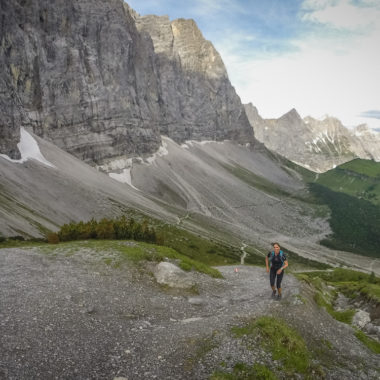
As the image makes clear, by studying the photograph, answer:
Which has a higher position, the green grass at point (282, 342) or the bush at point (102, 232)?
the green grass at point (282, 342)

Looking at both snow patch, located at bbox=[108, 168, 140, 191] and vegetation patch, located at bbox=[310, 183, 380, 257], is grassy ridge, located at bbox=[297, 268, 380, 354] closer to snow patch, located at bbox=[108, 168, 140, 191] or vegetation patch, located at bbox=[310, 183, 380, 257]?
vegetation patch, located at bbox=[310, 183, 380, 257]

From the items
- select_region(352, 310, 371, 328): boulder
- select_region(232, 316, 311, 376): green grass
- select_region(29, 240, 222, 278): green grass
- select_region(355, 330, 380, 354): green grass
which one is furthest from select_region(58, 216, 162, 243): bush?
select_region(355, 330, 380, 354): green grass

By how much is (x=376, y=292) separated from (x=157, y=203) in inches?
3400

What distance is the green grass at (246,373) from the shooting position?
40.5 ft

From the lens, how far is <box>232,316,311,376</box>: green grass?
13.5 metres

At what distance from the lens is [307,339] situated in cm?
1576

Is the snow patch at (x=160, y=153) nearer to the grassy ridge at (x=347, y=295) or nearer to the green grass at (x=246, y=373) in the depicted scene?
the grassy ridge at (x=347, y=295)

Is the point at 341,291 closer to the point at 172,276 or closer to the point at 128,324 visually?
the point at 172,276

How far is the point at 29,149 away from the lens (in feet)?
322

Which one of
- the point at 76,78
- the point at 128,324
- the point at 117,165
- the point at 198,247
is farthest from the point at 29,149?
the point at 128,324

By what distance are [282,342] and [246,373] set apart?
248cm

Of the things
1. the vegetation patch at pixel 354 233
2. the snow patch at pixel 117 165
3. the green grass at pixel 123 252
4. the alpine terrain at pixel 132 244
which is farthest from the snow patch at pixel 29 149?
the vegetation patch at pixel 354 233

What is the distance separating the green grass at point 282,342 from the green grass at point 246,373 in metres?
0.80

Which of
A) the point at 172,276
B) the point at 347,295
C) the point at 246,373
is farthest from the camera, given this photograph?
the point at 347,295
